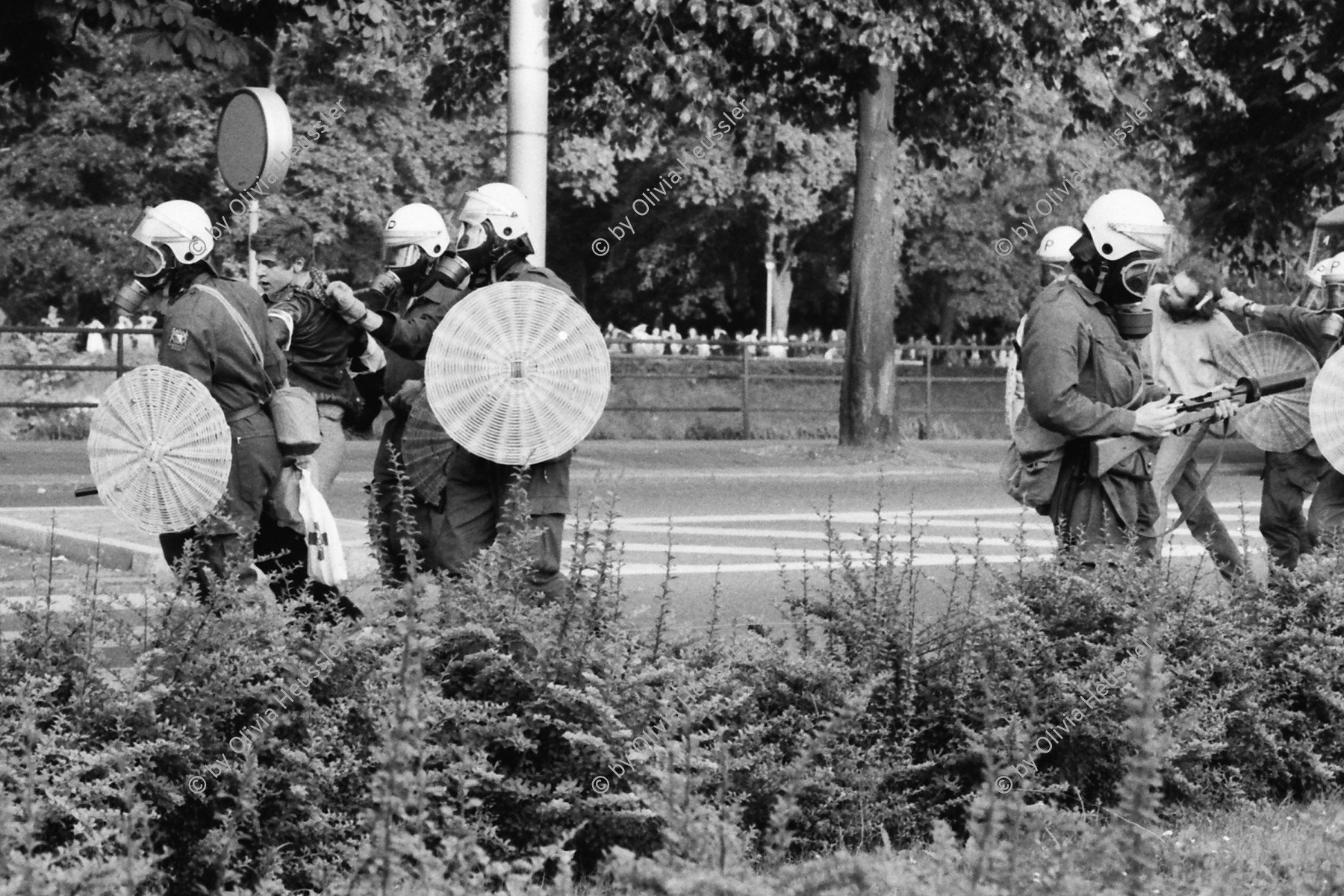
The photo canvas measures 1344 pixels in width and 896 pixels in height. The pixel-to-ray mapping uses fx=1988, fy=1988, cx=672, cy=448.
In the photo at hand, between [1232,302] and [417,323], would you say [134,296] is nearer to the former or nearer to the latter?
[417,323]

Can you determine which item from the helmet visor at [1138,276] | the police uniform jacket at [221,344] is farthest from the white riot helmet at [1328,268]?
the police uniform jacket at [221,344]

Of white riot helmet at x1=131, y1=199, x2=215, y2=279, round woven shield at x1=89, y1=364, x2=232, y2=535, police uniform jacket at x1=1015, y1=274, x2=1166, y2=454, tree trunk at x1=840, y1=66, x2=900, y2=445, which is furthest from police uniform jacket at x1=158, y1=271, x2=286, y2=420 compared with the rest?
tree trunk at x1=840, y1=66, x2=900, y2=445

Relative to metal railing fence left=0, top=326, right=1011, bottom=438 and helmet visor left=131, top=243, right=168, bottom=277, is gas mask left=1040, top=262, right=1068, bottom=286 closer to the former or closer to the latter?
helmet visor left=131, top=243, right=168, bottom=277

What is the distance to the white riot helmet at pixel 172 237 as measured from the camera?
684cm

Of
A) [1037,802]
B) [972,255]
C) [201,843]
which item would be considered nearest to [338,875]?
[201,843]

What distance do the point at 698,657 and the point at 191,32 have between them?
220 inches

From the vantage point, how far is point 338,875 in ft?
13.8

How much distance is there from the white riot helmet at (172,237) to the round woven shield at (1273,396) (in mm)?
3953

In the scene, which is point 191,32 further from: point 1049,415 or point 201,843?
point 201,843

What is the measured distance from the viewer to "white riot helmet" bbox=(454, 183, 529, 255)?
6.79 meters

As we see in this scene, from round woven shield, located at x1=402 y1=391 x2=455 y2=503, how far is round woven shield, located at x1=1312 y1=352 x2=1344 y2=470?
3196 mm

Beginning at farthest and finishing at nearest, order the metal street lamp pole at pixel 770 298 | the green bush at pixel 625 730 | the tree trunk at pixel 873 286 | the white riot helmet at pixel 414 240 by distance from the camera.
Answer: the metal street lamp pole at pixel 770 298 < the tree trunk at pixel 873 286 < the white riot helmet at pixel 414 240 < the green bush at pixel 625 730

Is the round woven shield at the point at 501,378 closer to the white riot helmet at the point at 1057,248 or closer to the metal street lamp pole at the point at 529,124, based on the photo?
the white riot helmet at the point at 1057,248

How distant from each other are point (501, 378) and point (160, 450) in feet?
3.67
